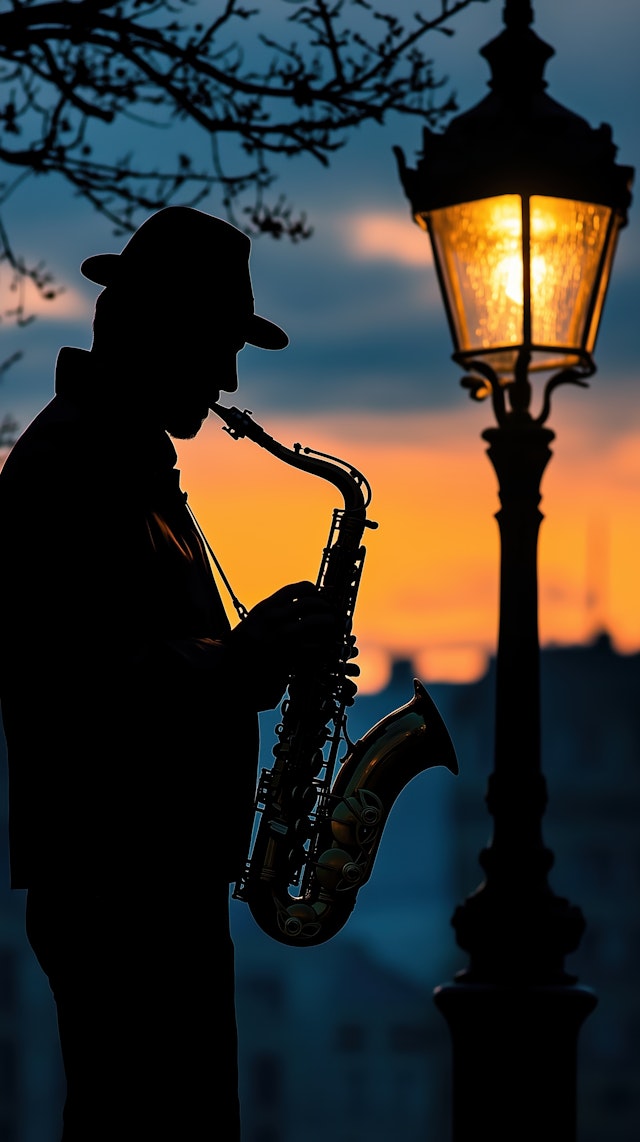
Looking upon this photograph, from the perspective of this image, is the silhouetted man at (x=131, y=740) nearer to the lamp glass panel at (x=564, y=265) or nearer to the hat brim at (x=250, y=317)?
the hat brim at (x=250, y=317)

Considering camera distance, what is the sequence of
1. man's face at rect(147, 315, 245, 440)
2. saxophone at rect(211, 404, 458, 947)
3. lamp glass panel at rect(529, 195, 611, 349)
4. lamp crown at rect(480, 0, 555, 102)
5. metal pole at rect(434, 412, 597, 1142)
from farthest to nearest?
1. lamp crown at rect(480, 0, 555, 102)
2. lamp glass panel at rect(529, 195, 611, 349)
3. metal pole at rect(434, 412, 597, 1142)
4. saxophone at rect(211, 404, 458, 947)
5. man's face at rect(147, 315, 245, 440)

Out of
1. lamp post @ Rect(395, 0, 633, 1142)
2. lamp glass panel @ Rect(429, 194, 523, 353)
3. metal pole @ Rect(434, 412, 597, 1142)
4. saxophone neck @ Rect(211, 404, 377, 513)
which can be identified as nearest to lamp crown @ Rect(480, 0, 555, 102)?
lamp post @ Rect(395, 0, 633, 1142)

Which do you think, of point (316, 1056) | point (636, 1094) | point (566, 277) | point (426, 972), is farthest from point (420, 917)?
point (566, 277)

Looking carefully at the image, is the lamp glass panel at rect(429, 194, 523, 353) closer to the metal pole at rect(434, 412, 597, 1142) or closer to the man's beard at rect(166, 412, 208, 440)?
the metal pole at rect(434, 412, 597, 1142)

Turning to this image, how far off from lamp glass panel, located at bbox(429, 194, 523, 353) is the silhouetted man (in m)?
4.36

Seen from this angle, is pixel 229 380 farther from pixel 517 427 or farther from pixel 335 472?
pixel 517 427

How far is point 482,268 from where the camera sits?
26.5ft

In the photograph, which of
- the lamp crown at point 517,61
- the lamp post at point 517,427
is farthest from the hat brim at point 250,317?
the lamp crown at point 517,61

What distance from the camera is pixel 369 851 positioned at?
4355 millimetres

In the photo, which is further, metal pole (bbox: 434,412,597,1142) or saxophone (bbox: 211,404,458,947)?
metal pole (bbox: 434,412,597,1142)

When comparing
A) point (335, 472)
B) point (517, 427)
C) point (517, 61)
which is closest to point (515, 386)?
point (517, 427)

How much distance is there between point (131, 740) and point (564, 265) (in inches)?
192

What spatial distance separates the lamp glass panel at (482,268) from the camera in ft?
26.3

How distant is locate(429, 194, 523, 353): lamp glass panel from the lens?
801 cm
